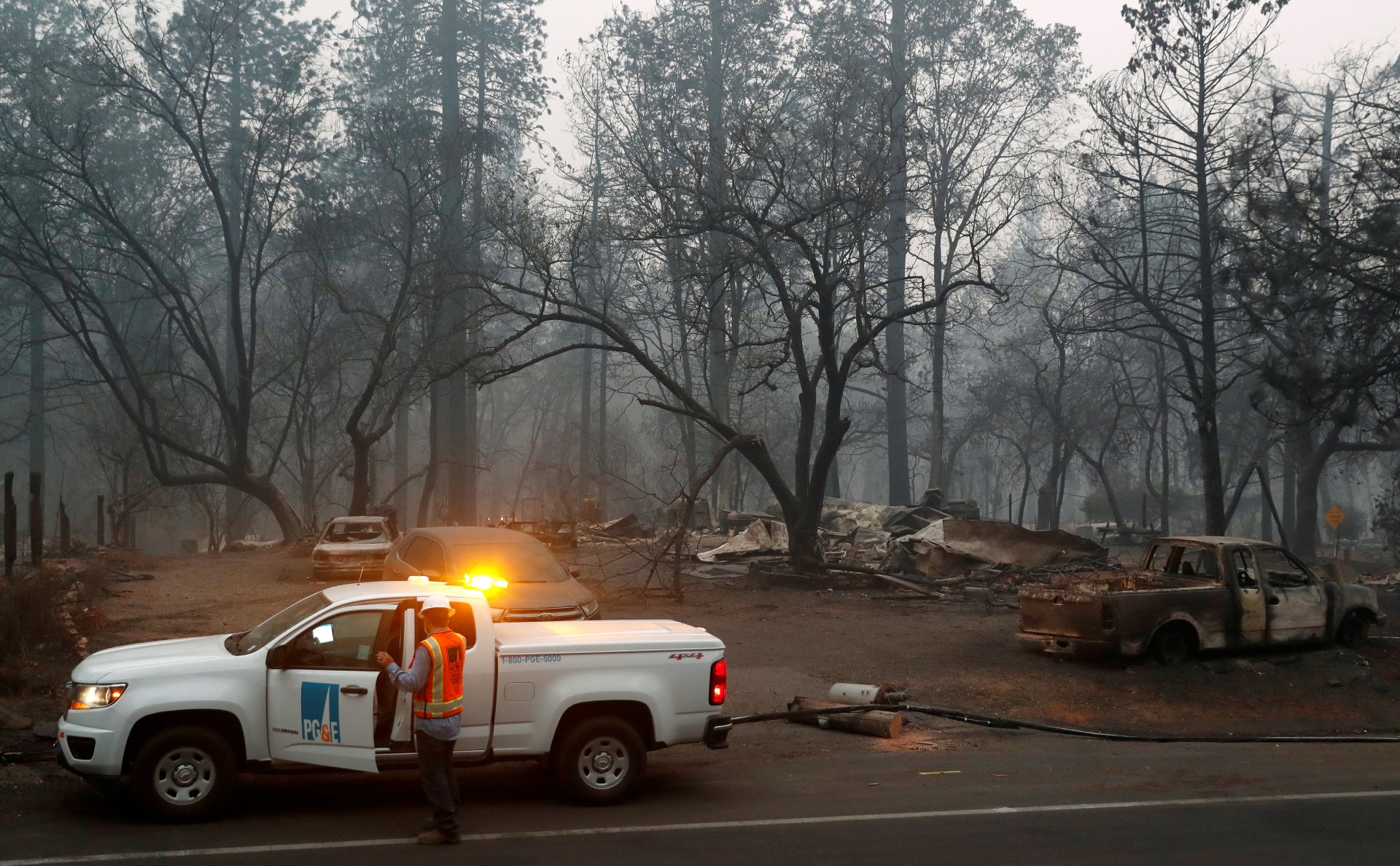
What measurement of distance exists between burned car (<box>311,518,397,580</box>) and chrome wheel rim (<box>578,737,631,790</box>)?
15820 mm

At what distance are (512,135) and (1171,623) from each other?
3926 centimetres

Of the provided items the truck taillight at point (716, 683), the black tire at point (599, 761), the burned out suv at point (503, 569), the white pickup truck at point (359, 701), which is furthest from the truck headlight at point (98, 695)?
the burned out suv at point (503, 569)

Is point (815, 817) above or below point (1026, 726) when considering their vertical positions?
above

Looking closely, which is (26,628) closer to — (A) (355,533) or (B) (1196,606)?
(A) (355,533)

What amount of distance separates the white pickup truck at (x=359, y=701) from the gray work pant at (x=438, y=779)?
0.59 m

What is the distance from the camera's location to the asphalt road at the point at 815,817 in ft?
20.8

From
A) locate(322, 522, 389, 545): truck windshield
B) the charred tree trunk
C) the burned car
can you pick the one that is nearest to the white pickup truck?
the burned car

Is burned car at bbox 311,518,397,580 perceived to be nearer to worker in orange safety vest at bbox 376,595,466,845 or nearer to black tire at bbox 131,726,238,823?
black tire at bbox 131,726,238,823

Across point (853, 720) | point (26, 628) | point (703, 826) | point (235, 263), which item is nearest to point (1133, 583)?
point (853, 720)

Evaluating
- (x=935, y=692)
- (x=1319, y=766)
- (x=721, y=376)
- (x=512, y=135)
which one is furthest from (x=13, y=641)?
(x=512, y=135)

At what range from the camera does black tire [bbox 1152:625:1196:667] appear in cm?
1334

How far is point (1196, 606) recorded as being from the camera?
13312 millimetres

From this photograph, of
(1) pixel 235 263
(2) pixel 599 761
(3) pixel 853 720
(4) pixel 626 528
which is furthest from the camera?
(4) pixel 626 528

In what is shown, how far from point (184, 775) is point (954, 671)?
9512mm
